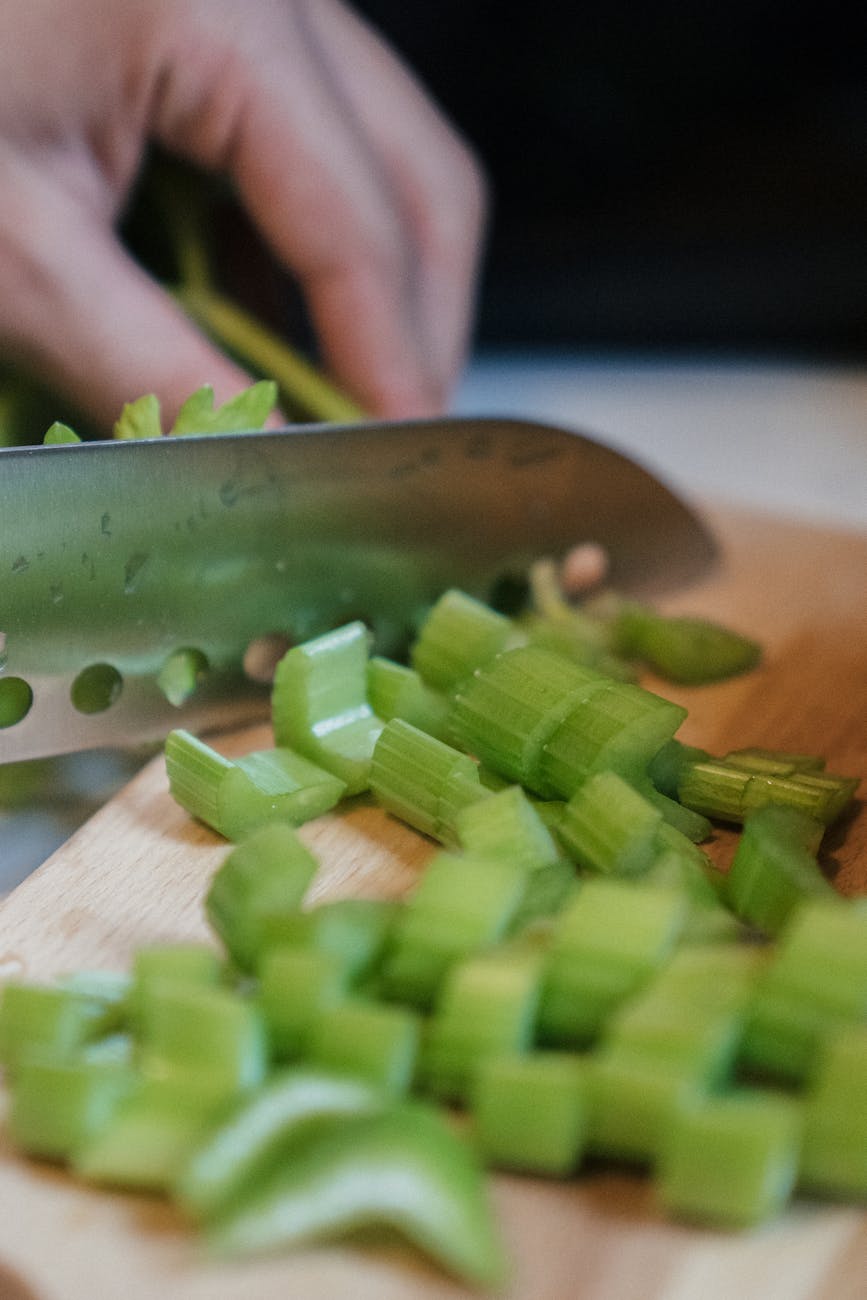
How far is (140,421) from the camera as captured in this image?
1570 mm

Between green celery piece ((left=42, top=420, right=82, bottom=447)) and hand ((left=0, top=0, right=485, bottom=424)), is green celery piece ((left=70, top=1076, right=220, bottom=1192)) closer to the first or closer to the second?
green celery piece ((left=42, top=420, right=82, bottom=447))

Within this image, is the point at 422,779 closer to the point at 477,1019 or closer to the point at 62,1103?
the point at 477,1019

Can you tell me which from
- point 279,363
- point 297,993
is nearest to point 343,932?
point 297,993

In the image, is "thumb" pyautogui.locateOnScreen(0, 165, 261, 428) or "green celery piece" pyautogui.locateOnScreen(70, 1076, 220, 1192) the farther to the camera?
"thumb" pyautogui.locateOnScreen(0, 165, 261, 428)

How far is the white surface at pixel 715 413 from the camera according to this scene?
251cm

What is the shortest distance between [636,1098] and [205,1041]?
0.32 m

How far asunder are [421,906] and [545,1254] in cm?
28

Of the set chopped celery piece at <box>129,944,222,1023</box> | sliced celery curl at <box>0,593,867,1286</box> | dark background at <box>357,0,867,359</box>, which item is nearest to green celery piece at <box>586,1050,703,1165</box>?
sliced celery curl at <box>0,593,867,1286</box>

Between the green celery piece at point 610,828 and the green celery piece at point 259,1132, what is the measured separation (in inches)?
14.3

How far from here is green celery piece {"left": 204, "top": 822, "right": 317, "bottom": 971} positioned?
110 centimetres

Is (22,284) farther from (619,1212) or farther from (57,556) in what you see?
(619,1212)

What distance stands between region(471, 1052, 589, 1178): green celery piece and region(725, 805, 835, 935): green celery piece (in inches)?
11.7

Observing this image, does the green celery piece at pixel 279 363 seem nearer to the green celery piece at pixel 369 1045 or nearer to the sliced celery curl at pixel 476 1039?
the sliced celery curl at pixel 476 1039

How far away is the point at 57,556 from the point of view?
1.45 meters
